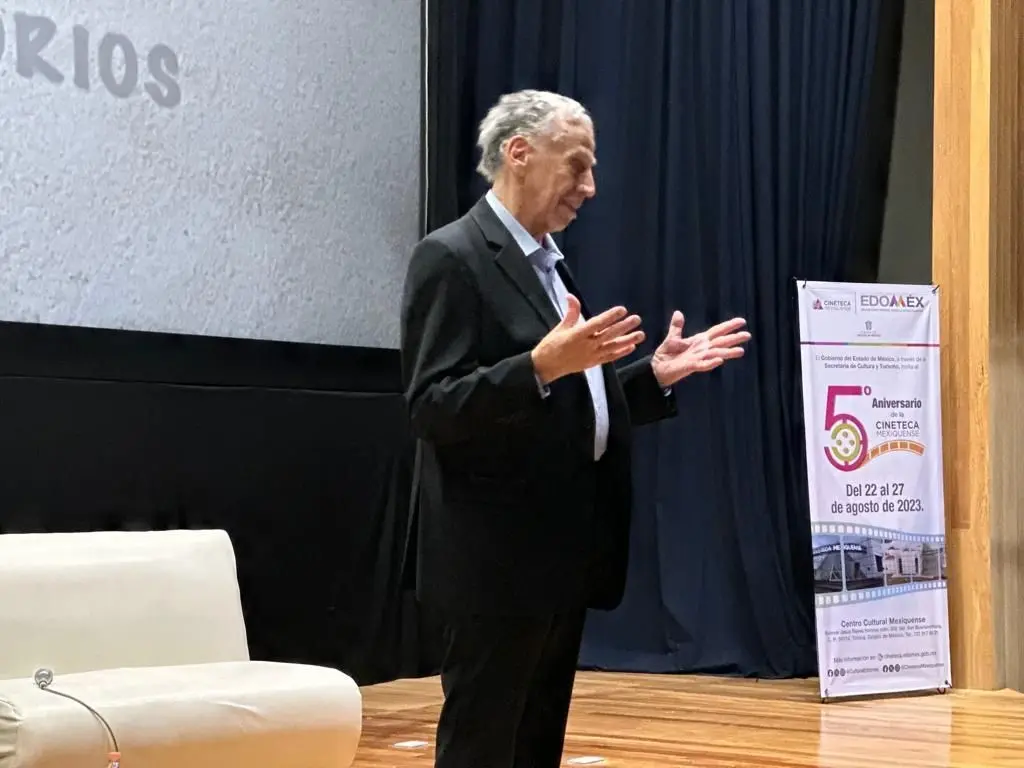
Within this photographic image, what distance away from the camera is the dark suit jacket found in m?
2.12

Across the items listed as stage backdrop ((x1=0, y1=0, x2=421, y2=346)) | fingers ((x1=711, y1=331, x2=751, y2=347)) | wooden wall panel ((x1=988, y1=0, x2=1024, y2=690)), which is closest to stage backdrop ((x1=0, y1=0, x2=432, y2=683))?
stage backdrop ((x1=0, y1=0, x2=421, y2=346))

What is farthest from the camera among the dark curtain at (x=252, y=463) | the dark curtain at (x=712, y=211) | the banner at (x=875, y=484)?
the dark curtain at (x=712, y=211)

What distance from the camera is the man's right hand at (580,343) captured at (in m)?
2.00

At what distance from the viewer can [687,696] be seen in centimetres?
511

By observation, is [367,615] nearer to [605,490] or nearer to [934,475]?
[934,475]

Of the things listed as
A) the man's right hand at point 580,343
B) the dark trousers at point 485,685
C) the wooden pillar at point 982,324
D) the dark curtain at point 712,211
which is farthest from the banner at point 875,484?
the man's right hand at point 580,343

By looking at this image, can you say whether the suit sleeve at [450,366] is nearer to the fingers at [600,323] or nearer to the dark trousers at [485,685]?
the fingers at [600,323]

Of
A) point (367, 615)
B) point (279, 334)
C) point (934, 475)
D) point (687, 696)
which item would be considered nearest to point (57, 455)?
point (279, 334)

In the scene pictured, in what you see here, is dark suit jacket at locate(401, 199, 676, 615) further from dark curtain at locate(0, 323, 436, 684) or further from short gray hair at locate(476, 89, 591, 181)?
dark curtain at locate(0, 323, 436, 684)

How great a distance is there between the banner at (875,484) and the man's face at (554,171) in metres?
2.96

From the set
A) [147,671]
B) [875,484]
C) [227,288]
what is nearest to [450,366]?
[147,671]

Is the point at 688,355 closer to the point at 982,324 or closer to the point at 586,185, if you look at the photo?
the point at 586,185

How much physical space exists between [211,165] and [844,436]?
241 centimetres

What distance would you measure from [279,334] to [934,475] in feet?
8.06
